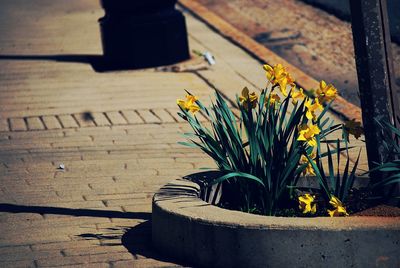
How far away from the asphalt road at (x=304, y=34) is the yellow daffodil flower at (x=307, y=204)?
4.13 metres

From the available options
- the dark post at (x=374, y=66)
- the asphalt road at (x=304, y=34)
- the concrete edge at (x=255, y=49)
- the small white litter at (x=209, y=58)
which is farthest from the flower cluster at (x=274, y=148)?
the small white litter at (x=209, y=58)

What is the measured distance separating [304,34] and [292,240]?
25.5 feet

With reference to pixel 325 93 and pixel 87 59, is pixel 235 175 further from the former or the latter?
pixel 87 59

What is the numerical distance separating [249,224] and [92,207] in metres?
1.63

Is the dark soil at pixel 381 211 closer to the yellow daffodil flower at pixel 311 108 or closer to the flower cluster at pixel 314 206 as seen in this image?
the flower cluster at pixel 314 206

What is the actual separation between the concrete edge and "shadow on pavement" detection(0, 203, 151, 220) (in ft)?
9.77

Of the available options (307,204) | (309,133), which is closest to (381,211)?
(307,204)

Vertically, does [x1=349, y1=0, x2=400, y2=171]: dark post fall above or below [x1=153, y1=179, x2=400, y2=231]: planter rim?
above

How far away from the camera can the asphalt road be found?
413 inches

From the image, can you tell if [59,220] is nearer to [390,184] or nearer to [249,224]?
[249,224]

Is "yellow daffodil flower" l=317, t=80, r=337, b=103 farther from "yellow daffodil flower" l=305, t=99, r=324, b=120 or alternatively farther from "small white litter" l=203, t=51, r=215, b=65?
"small white litter" l=203, t=51, r=215, b=65

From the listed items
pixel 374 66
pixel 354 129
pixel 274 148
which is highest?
pixel 374 66

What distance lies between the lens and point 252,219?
4945 millimetres

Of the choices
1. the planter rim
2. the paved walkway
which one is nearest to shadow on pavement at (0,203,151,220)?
the paved walkway
